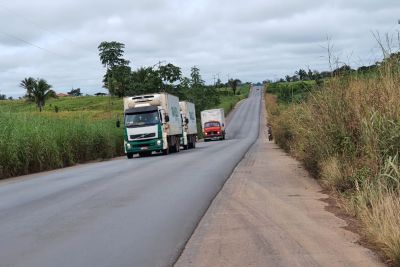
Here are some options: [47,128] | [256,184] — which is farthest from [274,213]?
[47,128]

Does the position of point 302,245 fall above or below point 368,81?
below

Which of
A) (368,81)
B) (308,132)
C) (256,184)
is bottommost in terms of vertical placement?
(256,184)

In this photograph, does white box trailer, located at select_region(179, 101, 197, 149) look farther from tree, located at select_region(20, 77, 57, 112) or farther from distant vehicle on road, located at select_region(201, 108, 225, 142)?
tree, located at select_region(20, 77, 57, 112)

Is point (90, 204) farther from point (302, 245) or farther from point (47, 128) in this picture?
point (47, 128)

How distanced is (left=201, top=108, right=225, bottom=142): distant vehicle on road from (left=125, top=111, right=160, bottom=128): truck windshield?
112 ft

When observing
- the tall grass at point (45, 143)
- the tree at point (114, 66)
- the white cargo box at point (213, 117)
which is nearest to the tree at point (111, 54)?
the tree at point (114, 66)

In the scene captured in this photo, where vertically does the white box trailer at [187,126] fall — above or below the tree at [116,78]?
below

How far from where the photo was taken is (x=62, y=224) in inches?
367

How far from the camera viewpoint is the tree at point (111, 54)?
9594 centimetres

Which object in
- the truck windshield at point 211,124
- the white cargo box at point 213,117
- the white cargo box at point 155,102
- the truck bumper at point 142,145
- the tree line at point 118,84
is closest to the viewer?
the truck bumper at point 142,145

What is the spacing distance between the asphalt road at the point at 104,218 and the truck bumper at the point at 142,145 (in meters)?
13.1

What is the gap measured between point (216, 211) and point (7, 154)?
44.5ft

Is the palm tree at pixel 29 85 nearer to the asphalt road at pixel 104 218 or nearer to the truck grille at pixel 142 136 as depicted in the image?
the truck grille at pixel 142 136

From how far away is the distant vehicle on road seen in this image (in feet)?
214
